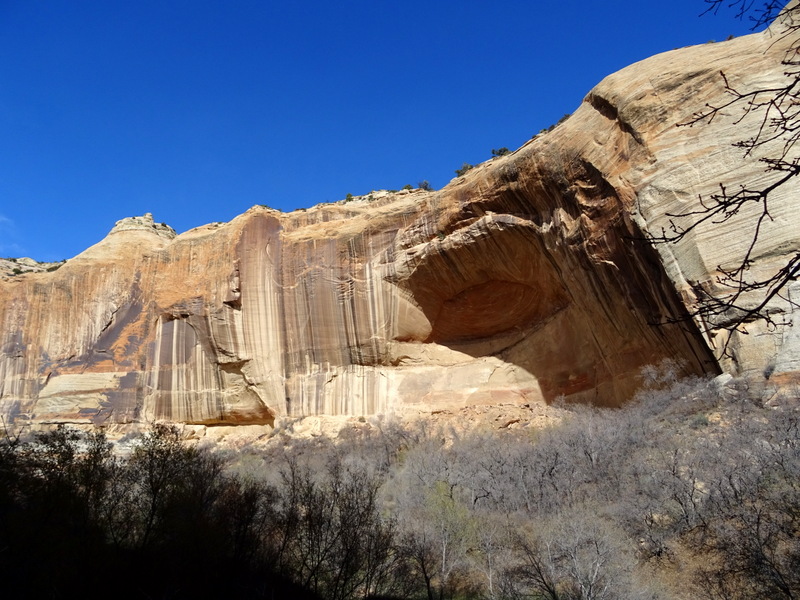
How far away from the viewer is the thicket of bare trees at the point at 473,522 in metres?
9.70

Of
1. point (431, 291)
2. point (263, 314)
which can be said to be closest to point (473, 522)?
point (431, 291)

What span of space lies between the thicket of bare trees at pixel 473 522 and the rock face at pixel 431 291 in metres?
2.36

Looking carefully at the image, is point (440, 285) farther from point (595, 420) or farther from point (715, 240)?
point (715, 240)

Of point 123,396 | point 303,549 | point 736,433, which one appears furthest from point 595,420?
point 123,396

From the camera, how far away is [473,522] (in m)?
13.9

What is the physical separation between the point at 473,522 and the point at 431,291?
10.7 m

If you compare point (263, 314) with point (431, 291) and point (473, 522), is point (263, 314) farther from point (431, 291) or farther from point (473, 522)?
point (473, 522)

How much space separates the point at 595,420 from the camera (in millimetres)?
17125

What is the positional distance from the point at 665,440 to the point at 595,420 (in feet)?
12.6

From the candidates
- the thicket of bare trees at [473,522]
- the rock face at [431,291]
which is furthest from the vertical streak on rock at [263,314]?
the thicket of bare trees at [473,522]

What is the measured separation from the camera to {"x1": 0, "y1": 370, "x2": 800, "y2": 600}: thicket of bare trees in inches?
382

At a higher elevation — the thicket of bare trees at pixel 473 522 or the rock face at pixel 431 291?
the rock face at pixel 431 291

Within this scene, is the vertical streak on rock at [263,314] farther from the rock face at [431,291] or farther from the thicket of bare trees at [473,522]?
the thicket of bare trees at [473,522]

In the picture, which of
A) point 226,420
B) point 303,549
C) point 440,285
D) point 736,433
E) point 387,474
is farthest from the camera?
point 226,420
